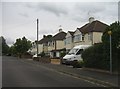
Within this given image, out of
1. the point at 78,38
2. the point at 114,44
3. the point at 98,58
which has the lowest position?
the point at 98,58

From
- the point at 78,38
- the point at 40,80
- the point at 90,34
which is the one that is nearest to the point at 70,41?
the point at 78,38

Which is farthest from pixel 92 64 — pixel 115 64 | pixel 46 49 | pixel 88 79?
pixel 46 49

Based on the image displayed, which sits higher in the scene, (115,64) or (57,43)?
(57,43)

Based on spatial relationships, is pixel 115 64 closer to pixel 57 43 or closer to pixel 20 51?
pixel 57 43

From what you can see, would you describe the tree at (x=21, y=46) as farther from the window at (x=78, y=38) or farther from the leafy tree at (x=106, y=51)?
the leafy tree at (x=106, y=51)

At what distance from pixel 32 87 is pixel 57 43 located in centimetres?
6701

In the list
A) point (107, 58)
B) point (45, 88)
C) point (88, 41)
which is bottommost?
point (45, 88)

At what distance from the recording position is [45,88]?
42.6 feet

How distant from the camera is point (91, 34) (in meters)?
52.6

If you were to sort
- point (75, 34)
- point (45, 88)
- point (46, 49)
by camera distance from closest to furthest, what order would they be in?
point (45, 88), point (75, 34), point (46, 49)

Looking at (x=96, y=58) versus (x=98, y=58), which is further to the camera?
(x=96, y=58)

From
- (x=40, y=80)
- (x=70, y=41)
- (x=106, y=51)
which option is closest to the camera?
(x=40, y=80)

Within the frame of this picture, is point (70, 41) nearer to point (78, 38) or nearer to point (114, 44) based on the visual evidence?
point (78, 38)

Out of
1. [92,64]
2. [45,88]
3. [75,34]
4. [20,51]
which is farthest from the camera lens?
[20,51]
